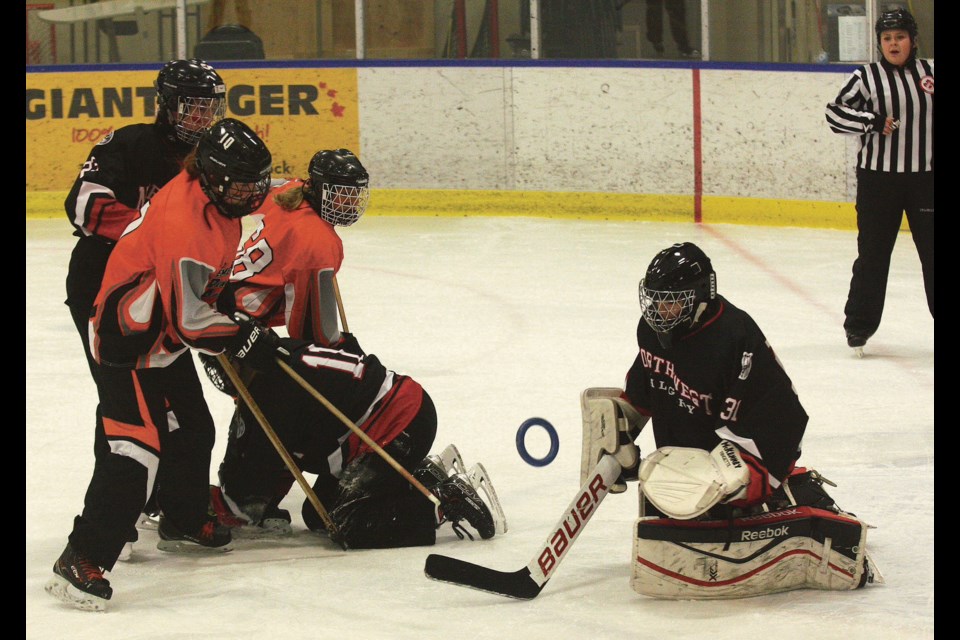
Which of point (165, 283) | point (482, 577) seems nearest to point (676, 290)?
point (482, 577)

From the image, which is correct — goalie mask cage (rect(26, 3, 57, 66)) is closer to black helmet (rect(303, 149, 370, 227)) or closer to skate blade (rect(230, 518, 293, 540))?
black helmet (rect(303, 149, 370, 227))

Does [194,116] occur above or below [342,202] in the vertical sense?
above

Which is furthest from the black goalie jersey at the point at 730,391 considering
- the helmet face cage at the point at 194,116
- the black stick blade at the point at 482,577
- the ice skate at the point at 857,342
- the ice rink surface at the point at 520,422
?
the ice skate at the point at 857,342

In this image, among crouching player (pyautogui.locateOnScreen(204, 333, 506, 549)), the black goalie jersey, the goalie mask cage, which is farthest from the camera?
the goalie mask cage

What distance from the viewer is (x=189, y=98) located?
3.71 metres

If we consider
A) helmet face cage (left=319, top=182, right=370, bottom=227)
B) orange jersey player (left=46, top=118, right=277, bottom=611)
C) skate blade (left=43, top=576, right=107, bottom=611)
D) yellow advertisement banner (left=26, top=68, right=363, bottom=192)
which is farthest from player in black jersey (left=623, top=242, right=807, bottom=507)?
yellow advertisement banner (left=26, top=68, right=363, bottom=192)

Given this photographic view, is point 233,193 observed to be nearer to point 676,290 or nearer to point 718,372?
point 676,290

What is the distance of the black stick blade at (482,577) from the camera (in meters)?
3.32

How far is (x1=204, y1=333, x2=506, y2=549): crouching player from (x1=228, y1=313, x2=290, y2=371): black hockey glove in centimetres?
10

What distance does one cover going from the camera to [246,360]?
345 centimetres

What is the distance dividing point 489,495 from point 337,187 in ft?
3.02

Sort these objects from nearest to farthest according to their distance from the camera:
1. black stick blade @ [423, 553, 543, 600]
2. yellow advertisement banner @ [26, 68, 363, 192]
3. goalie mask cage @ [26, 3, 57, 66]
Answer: black stick blade @ [423, 553, 543, 600] < yellow advertisement banner @ [26, 68, 363, 192] < goalie mask cage @ [26, 3, 57, 66]

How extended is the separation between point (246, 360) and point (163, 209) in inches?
16.4

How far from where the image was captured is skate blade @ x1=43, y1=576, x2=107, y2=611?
325 centimetres
